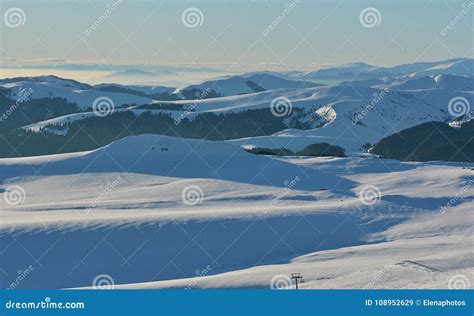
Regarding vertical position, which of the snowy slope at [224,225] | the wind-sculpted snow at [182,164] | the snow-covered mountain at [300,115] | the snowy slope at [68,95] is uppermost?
the snowy slope at [68,95]

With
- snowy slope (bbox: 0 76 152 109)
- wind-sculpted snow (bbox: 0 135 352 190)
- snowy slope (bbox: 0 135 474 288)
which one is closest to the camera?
snowy slope (bbox: 0 135 474 288)

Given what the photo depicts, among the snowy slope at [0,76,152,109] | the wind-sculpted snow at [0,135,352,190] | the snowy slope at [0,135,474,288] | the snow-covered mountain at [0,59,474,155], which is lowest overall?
the snowy slope at [0,135,474,288]

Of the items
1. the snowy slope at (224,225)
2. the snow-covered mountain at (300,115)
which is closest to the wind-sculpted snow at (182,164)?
the snowy slope at (224,225)

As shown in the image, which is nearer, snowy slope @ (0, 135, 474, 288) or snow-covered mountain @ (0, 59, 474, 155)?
snowy slope @ (0, 135, 474, 288)

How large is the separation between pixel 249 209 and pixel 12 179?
17178 millimetres

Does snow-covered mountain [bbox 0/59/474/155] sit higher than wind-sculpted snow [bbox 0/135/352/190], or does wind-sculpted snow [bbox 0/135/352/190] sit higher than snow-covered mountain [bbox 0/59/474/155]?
snow-covered mountain [bbox 0/59/474/155]

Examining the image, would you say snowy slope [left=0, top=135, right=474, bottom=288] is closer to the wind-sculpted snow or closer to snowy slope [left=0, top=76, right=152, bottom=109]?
the wind-sculpted snow

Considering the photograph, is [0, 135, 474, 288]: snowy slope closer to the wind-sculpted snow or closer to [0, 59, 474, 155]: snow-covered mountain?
the wind-sculpted snow

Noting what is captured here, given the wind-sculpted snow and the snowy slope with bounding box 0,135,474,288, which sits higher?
the wind-sculpted snow

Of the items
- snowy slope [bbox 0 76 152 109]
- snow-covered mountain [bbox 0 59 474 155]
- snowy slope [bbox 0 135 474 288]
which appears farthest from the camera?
snowy slope [bbox 0 76 152 109]

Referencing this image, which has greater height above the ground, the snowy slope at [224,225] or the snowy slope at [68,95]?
the snowy slope at [68,95]

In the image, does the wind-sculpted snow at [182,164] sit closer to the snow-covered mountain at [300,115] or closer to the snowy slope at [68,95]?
the snow-covered mountain at [300,115]

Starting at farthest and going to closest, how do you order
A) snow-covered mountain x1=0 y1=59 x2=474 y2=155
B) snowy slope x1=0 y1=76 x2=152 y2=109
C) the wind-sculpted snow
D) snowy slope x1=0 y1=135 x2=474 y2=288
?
snowy slope x1=0 y1=76 x2=152 y2=109 → snow-covered mountain x1=0 y1=59 x2=474 y2=155 → the wind-sculpted snow → snowy slope x1=0 y1=135 x2=474 y2=288

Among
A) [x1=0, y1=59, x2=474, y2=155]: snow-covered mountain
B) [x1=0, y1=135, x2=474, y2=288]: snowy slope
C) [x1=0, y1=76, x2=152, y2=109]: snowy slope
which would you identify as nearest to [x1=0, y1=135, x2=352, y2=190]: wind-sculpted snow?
[x1=0, y1=135, x2=474, y2=288]: snowy slope
